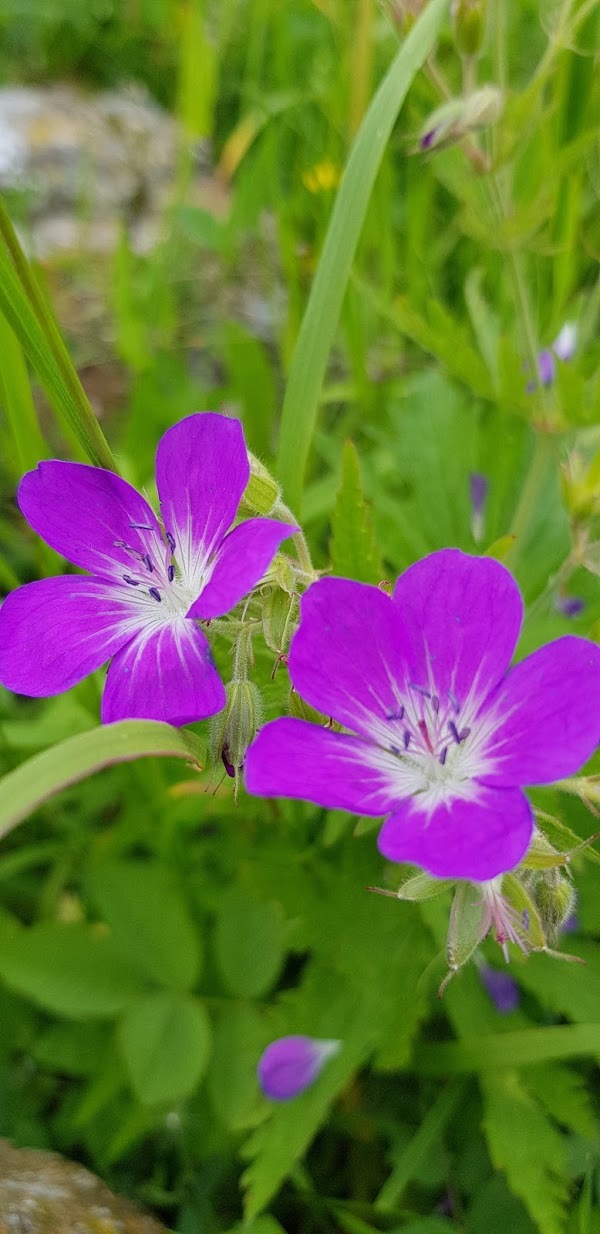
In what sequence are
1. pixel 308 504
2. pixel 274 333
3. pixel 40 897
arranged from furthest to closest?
pixel 274 333 → pixel 308 504 → pixel 40 897

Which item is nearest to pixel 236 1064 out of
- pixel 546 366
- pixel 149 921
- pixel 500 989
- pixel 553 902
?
pixel 149 921

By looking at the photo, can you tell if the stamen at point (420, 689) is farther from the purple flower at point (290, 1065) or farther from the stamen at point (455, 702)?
the purple flower at point (290, 1065)

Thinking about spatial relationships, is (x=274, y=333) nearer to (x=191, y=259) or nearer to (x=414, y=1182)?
(x=191, y=259)

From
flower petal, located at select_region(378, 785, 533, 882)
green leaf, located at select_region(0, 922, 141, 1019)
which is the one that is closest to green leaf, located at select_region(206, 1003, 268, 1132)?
green leaf, located at select_region(0, 922, 141, 1019)

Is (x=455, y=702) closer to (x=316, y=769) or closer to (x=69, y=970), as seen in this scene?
(x=316, y=769)

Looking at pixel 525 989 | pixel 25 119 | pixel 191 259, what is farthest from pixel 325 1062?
pixel 25 119

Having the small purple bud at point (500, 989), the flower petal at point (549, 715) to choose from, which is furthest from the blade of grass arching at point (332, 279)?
the small purple bud at point (500, 989)

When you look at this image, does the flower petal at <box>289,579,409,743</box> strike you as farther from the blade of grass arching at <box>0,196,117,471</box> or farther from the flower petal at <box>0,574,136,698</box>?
the blade of grass arching at <box>0,196,117,471</box>
